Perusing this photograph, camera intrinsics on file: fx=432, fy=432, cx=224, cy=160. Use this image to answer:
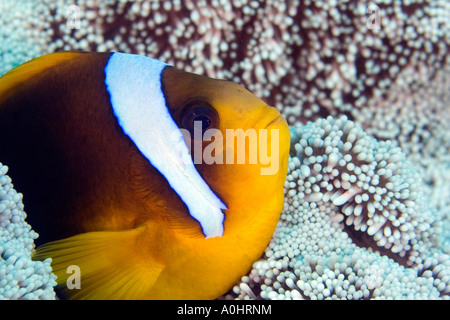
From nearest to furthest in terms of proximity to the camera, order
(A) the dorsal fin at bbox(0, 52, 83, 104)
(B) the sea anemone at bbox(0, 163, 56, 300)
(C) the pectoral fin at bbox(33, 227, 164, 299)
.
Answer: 1. (B) the sea anemone at bbox(0, 163, 56, 300)
2. (C) the pectoral fin at bbox(33, 227, 164, 299)
3. (A) the dorsal fin at bbox(0, 52, 83, 104)

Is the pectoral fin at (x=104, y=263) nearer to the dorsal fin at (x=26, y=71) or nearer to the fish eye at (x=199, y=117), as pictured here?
the fish eye at (x=199, y=117)

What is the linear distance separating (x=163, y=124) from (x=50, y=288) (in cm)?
41

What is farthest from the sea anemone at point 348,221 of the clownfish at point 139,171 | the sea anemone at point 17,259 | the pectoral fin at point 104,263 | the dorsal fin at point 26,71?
A: the dorsal fin at point 26,71

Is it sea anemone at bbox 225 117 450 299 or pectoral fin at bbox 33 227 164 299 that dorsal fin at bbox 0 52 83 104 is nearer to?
pectoral fin at bbox 33 227 164 299

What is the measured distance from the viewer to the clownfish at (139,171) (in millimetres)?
917

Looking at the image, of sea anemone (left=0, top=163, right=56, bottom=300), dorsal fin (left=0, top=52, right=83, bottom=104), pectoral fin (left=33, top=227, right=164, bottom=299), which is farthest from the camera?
dorsal fin (left=0, top=52, right=83, bottom=104)

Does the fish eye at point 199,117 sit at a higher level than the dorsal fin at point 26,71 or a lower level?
lower

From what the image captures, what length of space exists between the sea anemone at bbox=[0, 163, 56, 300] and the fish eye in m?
0.41

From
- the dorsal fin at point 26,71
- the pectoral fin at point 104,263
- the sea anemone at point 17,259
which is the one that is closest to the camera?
the sea anemone at point 17,259

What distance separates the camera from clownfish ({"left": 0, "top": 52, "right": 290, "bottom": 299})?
917mm

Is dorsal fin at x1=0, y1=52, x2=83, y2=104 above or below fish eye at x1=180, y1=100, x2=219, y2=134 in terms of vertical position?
above

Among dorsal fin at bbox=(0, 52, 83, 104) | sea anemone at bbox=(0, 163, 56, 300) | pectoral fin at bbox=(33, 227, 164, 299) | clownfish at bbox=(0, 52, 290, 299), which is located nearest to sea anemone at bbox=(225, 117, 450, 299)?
clownfish at bbox=(0, 52, 290, 299)
